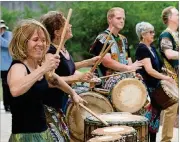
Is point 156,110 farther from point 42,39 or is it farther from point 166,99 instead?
point 42,39

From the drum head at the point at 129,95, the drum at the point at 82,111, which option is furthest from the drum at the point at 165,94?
the drum at the point at 82,111

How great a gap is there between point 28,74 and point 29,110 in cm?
20

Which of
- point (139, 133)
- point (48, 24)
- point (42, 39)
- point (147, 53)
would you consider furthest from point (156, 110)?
point (42, 39)

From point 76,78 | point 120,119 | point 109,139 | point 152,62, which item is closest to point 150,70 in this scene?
point 152,62

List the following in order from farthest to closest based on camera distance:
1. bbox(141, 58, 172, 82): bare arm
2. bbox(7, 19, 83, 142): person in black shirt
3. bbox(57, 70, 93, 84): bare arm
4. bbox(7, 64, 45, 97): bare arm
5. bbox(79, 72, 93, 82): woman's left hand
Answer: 1. bbox(141, 58, 172, 82): bare arm
2. bbox(79, 72, 93, 82): woman's left hand
3. bbox(57, 70, 93, 84): bare arm
4. bbox(7, 19, 83, 142): person in black shirt
5. bbox(7, 64, 45, 97): bare arm

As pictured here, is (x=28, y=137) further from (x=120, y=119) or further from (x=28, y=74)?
(x=120, y=119)

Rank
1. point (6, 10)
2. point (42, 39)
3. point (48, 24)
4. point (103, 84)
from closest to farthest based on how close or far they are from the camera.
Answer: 1. point (42, 39)
2. point (48, 24)
3. point (103, 84)
4. point (6, 10)

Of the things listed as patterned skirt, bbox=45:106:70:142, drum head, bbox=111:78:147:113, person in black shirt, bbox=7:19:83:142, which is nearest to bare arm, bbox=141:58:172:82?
drum head, bbox=111:78:147:113

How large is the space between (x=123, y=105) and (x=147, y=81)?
692mm

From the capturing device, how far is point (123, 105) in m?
4.96

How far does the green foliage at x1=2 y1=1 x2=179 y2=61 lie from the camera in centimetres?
1409

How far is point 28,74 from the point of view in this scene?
288 cm

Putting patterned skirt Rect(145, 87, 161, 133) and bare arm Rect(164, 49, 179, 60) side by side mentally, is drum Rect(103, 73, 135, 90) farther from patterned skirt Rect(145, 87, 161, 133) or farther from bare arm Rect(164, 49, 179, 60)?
bare arm Rect(164, 49, 179, 60)

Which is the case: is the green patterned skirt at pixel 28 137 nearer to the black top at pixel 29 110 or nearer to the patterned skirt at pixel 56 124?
the black top at pixel 29 110
